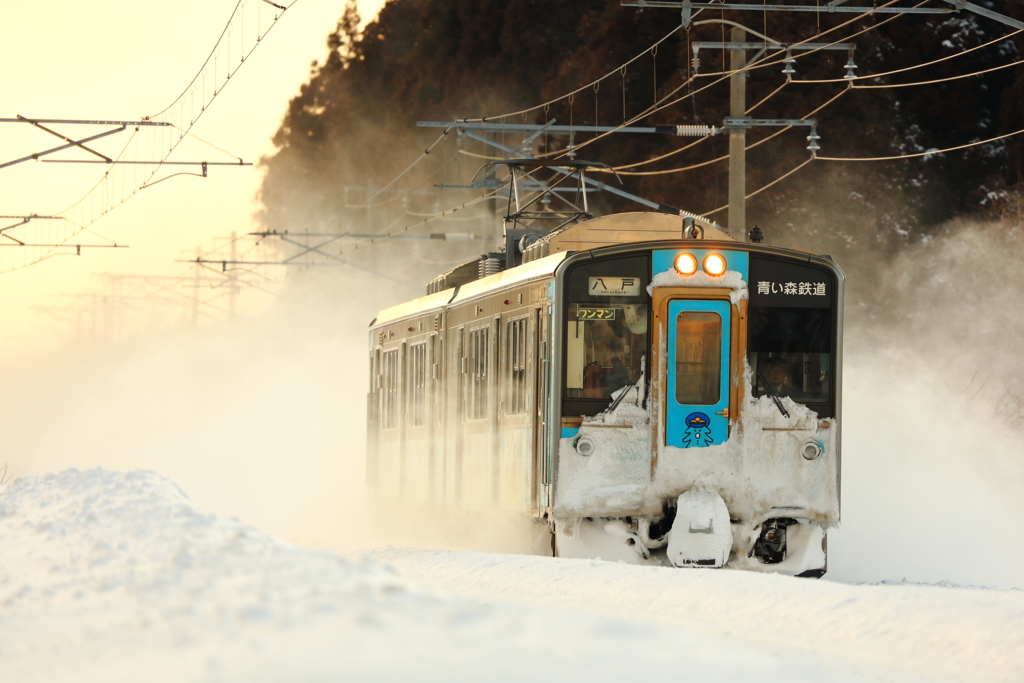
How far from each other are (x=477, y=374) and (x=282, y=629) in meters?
8.40

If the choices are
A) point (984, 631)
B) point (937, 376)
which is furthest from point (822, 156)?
point (984, 631)

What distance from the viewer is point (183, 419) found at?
130 ft

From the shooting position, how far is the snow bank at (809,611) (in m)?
7.38

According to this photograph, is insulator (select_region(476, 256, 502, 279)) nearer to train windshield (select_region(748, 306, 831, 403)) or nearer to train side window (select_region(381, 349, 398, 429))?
train side window (select_region(381, 349, 398, 429))

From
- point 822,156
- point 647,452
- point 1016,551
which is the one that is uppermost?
point 822,156

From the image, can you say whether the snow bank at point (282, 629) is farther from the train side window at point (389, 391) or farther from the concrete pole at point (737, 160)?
the concrete pole at point (737, 160)

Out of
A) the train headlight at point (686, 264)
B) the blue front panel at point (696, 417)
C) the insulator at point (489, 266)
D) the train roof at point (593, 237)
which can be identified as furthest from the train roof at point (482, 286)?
the blue front panel at point (696, 417)

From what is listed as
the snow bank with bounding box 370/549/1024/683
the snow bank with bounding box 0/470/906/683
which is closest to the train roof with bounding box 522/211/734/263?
the snow bank with bounding box 370/549/1024/683

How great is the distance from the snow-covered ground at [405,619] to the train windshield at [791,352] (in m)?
2.94

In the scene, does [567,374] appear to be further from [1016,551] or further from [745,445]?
[1016,551]

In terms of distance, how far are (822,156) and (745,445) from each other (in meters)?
25.0

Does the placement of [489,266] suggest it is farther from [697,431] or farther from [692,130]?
[692,130]

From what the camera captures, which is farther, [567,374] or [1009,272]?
[1009,272]

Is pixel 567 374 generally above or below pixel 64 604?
above
